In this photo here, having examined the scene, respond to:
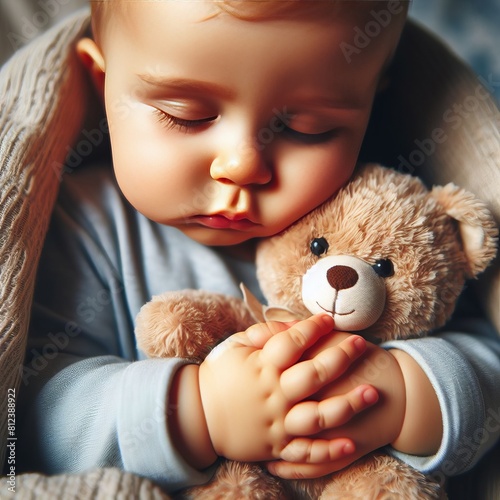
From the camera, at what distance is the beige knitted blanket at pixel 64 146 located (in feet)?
1.79

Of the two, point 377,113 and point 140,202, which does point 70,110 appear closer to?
point 140,202

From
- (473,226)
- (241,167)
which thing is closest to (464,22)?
(473,226)

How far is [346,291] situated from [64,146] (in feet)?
1.31

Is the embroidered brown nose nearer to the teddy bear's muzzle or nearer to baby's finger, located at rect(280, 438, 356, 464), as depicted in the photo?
the teddy bear's muzzle

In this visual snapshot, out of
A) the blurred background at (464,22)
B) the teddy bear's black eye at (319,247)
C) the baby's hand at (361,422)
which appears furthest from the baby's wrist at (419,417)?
the blurred background at (464,22)

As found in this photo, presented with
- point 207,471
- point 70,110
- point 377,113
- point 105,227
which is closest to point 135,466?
point 207,471

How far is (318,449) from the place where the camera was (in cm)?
52

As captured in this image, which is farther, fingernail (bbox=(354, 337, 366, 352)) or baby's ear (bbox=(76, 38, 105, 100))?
baby's ear (bbox=(76, 38, 105, 100))

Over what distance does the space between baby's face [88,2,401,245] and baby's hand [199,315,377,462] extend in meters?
0.17

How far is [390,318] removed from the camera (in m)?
0.60

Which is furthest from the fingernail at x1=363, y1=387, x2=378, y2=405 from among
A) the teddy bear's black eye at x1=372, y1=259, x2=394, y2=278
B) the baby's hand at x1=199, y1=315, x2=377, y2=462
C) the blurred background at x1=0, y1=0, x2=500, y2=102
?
the blurred background at x1=0, y1=0, x2=500, y2=102

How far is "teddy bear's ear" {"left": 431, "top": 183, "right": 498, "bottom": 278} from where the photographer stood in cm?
63

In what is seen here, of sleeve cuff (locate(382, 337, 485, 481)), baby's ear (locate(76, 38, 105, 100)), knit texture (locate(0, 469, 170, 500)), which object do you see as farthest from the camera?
baby's ear (locate(76, 38, 105, 100))

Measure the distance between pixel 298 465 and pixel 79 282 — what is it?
34 cm
